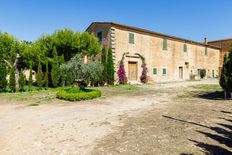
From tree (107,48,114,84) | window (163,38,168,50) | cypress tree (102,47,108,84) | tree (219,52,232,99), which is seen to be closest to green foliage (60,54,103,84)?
tree (219,52,232,99)

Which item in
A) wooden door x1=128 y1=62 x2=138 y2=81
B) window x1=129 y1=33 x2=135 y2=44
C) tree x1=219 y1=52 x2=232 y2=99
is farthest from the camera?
wooden door x1=128 y1=62 x2=138 y2=81

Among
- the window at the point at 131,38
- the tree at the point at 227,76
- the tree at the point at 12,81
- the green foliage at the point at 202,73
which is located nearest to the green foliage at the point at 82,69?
the tree at the point at 227,76

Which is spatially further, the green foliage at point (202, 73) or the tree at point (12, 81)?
the green foliage at point (202, 73)

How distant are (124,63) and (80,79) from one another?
10077 millimetres

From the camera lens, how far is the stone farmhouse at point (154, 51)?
71.8 ft

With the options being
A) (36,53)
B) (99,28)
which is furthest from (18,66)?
(99,28)

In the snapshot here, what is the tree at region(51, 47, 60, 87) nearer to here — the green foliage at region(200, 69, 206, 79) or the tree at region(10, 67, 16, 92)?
the tree at region(10, 67, 16, 92)

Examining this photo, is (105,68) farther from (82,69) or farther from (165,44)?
(165,44)

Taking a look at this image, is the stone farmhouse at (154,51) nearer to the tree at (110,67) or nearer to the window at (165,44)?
the window at (165,44)

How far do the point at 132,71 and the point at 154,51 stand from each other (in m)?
4.08

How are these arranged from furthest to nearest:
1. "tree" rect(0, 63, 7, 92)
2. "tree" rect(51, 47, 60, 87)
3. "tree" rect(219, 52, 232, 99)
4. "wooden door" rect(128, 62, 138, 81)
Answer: "wooden door" rect(128, 62, 138, 81) < "tree" rect(51, 47, 60, 87) < "tree" rect(0, 63, 7, 92) < "tree" rect(219, 52, 232, 99)

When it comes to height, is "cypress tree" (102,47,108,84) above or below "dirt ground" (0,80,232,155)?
above

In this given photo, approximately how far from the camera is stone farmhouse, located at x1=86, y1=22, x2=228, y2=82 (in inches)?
861

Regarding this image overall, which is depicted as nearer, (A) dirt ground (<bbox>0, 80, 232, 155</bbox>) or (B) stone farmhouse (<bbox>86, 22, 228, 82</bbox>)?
(A) dirt ground (<bbox>0, 80, 232, 155</bbox>)
